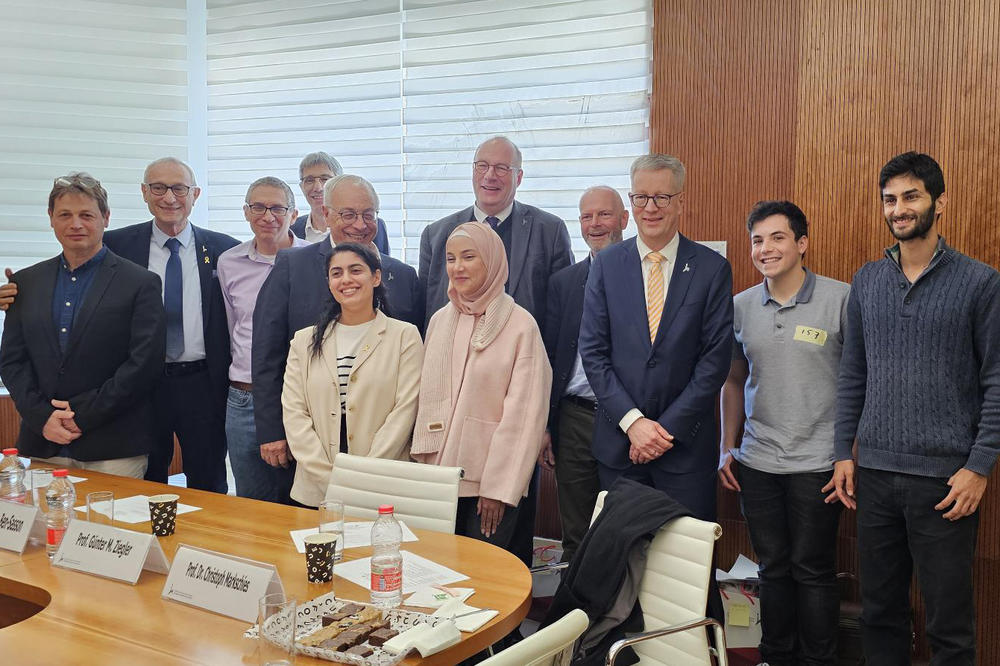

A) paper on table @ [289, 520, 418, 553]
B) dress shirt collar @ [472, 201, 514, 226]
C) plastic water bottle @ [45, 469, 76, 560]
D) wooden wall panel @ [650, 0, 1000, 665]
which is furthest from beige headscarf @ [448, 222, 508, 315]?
plastic water bottle @ [45, 469, 76, 560]

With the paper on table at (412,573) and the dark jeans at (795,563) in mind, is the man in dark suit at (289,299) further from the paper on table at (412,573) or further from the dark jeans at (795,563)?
the dark jeans at (795,563)

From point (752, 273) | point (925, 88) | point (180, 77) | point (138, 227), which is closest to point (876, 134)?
point (925, 88)

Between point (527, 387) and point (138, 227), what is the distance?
2.31m

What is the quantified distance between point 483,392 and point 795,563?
4.66 feet

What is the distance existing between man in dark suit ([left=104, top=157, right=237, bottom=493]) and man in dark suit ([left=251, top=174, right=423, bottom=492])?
555 millimetres

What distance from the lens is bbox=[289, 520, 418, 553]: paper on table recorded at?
2290mm

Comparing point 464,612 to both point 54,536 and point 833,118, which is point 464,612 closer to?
point 54,536

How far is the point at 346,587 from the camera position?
1964 millimetres

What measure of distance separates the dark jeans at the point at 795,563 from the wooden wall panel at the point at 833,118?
63 cm

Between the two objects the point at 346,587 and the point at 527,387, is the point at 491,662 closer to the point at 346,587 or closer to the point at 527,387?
the point at 346,587

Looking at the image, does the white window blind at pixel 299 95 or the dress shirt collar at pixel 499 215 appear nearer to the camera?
the dress shirt collar at pixel 499 215

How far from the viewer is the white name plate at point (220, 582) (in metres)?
1.76

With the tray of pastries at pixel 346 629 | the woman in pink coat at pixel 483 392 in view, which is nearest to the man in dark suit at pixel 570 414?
the woman in pink coat at pixel 483 392

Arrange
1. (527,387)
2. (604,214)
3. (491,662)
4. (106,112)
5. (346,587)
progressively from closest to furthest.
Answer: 1. (491,662)
2. (346,587)
3. (527,387)
4. (604,214)
5. (106,112)
